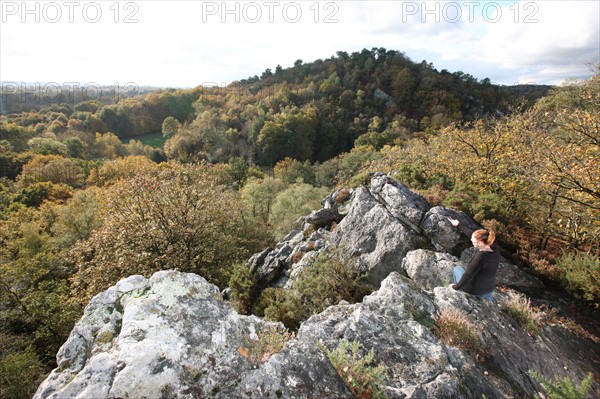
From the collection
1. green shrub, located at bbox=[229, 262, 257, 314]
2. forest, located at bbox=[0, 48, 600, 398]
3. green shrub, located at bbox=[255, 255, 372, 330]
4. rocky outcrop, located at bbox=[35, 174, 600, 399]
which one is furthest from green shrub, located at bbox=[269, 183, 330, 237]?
rocky outcrop, located at bbox=[35, 174, 600, 399]

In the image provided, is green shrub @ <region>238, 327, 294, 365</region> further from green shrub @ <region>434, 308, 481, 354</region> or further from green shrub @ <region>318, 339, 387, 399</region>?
green shrub @ <region>434, 308, 481, 354</region>

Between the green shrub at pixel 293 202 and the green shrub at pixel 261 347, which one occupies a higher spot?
the green shrub at pixel 261 347

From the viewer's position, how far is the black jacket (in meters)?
6.85

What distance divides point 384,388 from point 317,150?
88376mm

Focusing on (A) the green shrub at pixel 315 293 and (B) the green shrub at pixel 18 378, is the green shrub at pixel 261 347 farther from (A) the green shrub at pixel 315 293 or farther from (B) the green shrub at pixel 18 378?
(B) the green shrub at pixel 18 378

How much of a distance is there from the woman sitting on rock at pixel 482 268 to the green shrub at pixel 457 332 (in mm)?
1219

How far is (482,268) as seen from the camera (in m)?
7.02

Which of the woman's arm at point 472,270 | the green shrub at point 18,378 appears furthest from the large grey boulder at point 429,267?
the green shrub at point 18,378

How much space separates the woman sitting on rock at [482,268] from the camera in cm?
685

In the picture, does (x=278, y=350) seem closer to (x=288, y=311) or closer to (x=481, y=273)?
(x=481, y=273)

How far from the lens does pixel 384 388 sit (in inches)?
173

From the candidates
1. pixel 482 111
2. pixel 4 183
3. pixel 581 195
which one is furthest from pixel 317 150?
pixel 581 195

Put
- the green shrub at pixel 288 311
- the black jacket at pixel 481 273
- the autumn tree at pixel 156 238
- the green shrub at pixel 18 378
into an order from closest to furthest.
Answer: the black jacket at pixel 481 273 < the green shrub at pixel 288 311 < the green shrub at pixel 18 378 < the autumn tree at pixel 156 238

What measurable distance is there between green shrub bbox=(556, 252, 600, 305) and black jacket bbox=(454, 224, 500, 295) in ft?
15.8
